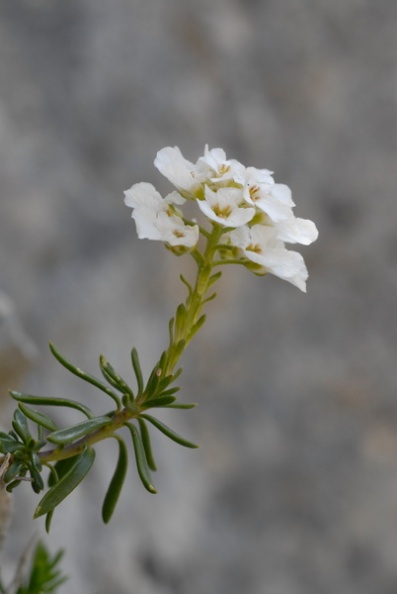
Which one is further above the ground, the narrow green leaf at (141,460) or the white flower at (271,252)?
the white flower at (271,252)

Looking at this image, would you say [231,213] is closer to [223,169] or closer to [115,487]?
[223,169]

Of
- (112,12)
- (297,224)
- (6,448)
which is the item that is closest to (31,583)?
(6,448)

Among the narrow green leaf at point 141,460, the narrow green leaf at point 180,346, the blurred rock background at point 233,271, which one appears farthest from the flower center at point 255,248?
the blurred rock background at point 233,271

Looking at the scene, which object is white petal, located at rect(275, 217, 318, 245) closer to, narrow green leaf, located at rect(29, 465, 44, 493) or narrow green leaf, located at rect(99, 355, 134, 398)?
narrow green leaf, located at rect(99, 355, 134, 398)

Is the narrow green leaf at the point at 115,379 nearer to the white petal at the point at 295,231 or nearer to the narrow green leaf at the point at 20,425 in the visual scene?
the narrow green leaf at the point at 20,425

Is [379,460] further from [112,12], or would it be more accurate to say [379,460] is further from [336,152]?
[112,12]

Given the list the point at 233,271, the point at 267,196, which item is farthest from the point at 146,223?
the point at 233,271

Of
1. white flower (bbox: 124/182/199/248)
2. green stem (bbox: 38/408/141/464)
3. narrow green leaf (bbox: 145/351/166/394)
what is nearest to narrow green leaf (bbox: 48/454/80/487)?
green stem (bbox: 38/408/141/464)
